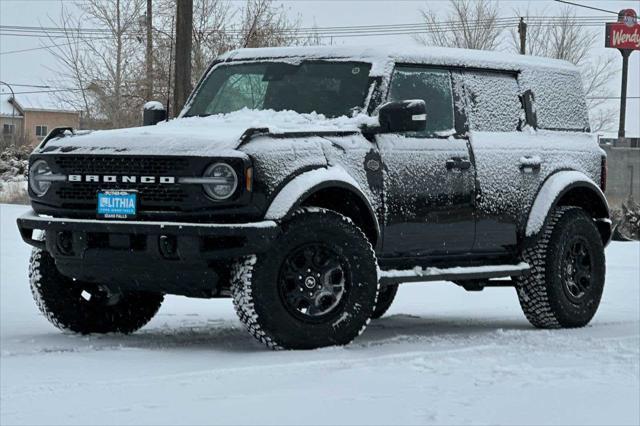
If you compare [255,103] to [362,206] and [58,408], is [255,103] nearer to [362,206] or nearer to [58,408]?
[362,206]

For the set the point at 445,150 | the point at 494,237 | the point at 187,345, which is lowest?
the point at 187,345

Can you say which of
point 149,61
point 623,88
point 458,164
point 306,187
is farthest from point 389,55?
point 623,88

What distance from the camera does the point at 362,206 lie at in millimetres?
8289

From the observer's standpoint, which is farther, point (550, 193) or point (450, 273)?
point (550, 193)

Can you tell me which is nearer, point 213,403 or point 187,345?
point 213,403

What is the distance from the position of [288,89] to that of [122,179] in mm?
1592

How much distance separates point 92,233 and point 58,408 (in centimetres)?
220

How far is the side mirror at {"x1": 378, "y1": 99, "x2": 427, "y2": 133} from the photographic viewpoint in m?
8.33

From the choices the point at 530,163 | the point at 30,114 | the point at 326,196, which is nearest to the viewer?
the point at 326,196

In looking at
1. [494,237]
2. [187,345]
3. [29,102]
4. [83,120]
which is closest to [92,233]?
[187,345]

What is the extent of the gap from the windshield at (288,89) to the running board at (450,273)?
1048 mm

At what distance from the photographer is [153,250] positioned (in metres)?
7.61

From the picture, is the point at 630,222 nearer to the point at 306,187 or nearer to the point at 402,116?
the point at 402,116

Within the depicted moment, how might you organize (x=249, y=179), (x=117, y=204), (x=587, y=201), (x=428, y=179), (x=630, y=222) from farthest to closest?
(x=630, y=222) → (x=587, y=201) → (x=428, y=179) → (x=117, y=204) → (x=249, y=179)
